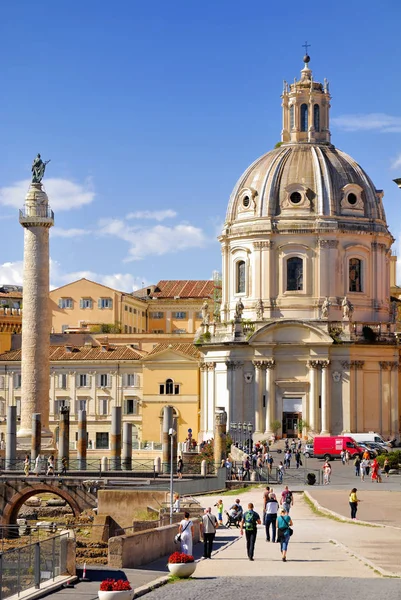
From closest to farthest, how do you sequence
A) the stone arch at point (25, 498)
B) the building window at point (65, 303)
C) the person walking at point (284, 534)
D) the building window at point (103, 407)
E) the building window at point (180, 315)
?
the person walking at point (284, 534), the stone arch at point (25, 498), the building window at point (103, 407), the building window at point (65, 303), the building window at point (180, 315)

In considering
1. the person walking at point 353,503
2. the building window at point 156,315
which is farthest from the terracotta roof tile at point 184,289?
the person walking at point 353,503

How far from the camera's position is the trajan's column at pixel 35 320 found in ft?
275

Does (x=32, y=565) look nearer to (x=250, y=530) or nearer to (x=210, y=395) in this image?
(x=250, y=530)

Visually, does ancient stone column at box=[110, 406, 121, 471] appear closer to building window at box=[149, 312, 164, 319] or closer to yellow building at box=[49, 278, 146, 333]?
yellow building at box=[49, 278, 146, 333]

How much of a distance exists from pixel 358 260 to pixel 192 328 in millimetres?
36624

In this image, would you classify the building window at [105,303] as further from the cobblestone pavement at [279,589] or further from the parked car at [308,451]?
the cobblestone pavement at [279,589]

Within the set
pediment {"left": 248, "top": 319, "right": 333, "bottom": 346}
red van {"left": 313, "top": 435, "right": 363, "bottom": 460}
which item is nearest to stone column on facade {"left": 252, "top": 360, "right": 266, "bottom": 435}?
pediment {"left": 248, "top": 319, "right": 333, "bottom": 346}

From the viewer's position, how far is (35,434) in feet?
260

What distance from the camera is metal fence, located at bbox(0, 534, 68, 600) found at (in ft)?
99.7

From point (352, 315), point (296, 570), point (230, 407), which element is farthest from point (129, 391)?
point (296, 570)

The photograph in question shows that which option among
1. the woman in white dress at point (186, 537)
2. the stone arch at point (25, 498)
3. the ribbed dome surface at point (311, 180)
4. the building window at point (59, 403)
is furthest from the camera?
the building window at point (59, 403)

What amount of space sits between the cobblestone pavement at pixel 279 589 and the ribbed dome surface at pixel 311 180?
64496 millimetres

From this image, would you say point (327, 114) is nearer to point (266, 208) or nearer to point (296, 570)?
point (266, 208)

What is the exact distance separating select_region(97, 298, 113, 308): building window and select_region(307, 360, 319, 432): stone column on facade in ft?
117
